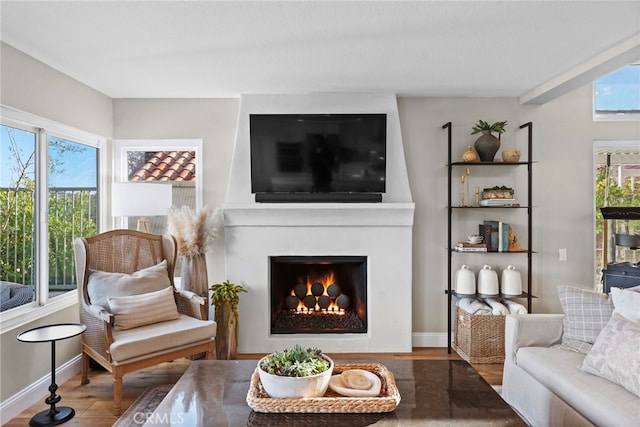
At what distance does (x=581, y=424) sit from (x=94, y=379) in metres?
3.14

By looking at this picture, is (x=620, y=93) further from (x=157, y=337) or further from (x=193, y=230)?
(x=157, y=337)

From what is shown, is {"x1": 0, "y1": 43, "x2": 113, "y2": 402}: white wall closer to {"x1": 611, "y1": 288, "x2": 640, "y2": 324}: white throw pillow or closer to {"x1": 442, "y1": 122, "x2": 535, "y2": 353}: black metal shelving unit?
{"x1": 442, "y1": 122, "x2": 535, "y2": 353}: black metal shelving unit

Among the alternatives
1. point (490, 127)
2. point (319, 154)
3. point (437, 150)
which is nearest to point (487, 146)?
point (490, 127)

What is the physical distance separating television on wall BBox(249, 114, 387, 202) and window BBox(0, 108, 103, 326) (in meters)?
1.47

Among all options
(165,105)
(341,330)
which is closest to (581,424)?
(341,330)

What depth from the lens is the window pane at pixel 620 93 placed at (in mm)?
3715

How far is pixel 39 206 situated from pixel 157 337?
4.33 feet

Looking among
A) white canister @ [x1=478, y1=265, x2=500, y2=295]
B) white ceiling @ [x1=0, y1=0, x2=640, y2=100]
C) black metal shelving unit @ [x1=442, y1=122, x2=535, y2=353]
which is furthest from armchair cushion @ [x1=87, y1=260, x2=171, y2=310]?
white canister @ [x1=478, y1=265, x2=500, y2=295]

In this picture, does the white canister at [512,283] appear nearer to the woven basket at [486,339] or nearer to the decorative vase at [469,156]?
the woven basket at [486,339]

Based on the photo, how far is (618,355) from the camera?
5.98 feet

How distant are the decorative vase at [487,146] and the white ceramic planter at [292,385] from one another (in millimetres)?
2684

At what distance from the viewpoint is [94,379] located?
2.97 metres

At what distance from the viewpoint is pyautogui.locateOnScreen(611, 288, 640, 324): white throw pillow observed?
2.00m

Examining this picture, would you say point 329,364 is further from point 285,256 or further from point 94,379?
point 94,379
